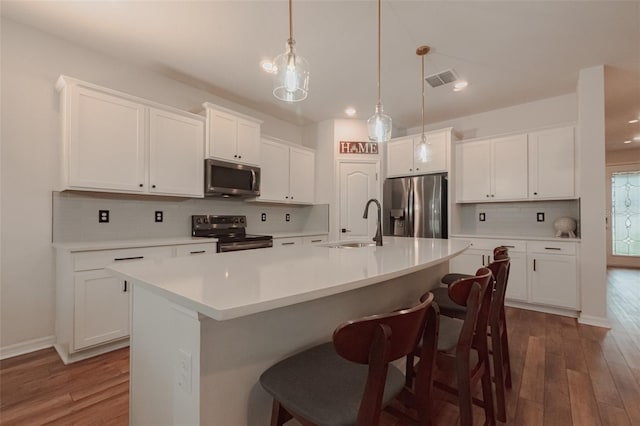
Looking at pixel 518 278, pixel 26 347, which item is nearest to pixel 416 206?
pixel 518 278

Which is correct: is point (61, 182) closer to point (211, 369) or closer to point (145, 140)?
point (145, 140)

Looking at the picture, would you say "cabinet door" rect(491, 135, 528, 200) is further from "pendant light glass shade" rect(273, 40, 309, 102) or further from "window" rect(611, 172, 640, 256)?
"window" rect(611, 172, 640, 256)

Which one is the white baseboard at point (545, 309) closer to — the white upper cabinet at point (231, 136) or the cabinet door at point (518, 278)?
the cabinet door at point (518, 278)

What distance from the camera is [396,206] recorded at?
4.43m

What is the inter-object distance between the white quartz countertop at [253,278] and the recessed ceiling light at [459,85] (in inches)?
105

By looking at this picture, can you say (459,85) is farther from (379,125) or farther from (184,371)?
(184,371)

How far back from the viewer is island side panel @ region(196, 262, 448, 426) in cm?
91

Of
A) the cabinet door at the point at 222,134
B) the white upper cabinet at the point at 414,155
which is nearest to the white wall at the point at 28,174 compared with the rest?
the cabinet door at the point at 222,134

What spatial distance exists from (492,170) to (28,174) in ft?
16.2

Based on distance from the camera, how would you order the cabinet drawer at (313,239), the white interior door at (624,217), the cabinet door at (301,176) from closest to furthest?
the cabinet drawer at (313,239), the cabinet door at (301,176), the white interior door at (624,217)

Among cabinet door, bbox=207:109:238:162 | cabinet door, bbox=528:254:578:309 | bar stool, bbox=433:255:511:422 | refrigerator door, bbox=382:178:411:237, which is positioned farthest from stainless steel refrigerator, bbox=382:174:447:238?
bar stool, bbox=433:255:511:422

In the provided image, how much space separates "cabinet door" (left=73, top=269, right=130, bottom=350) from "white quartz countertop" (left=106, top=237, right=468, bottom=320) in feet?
4.43

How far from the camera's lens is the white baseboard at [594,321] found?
Answer: 9.77ft

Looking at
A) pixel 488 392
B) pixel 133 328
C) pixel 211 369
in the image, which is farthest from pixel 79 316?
pixel 488 392
